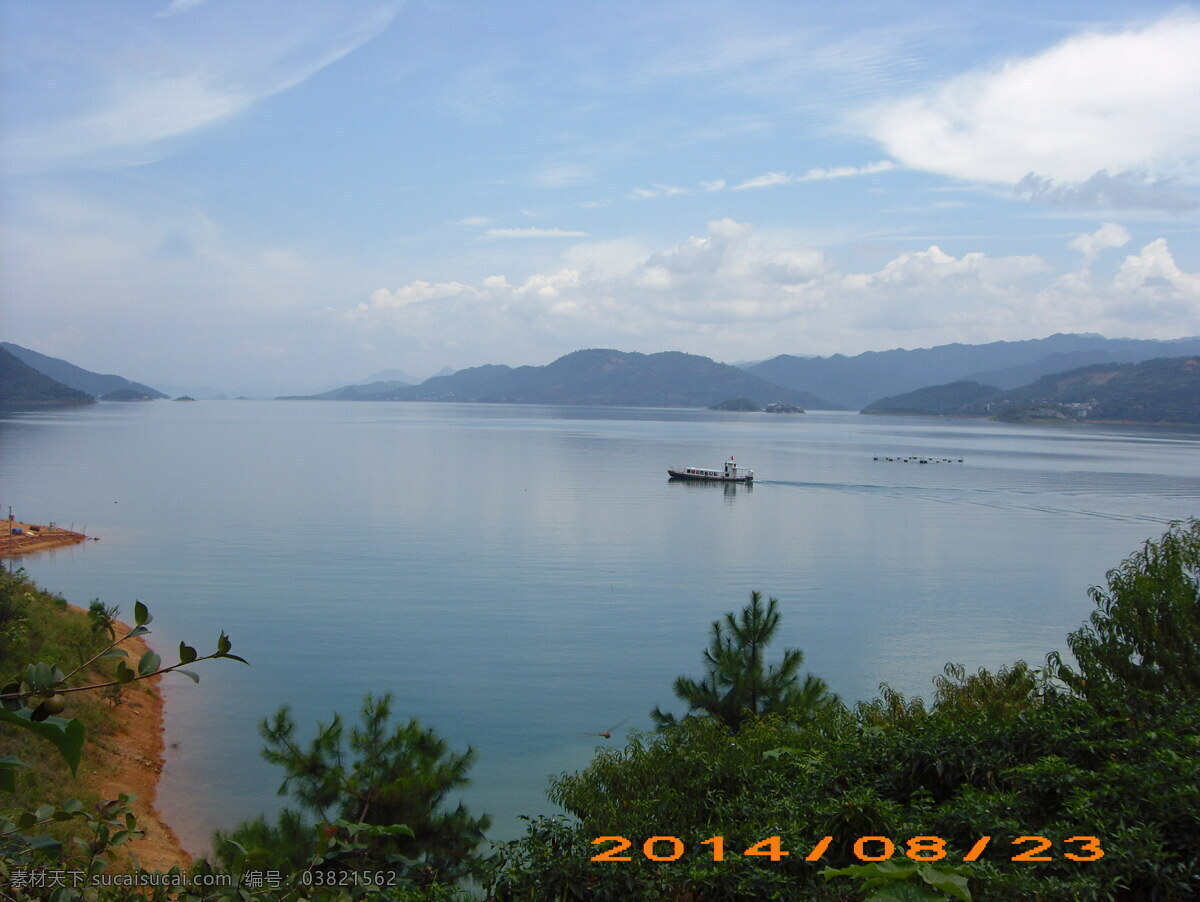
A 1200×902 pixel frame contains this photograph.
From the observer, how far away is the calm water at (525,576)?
71.3ft

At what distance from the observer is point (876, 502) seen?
60.2 metres

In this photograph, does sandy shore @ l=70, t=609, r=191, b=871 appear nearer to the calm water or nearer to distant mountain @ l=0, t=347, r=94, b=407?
the calm water

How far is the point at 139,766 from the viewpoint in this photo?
1764 cm

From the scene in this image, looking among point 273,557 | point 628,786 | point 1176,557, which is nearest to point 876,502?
point 273,557

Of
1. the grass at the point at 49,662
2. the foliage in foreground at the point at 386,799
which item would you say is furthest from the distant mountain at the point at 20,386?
the foliage in foreground at the point at 386,799

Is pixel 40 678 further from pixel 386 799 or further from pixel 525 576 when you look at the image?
pixel 525 576

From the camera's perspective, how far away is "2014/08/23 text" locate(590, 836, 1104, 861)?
15.4 ft

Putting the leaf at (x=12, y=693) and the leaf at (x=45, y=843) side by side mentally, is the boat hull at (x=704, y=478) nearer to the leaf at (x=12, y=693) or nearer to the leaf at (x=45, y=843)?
the leaf at (x=45, y=843)

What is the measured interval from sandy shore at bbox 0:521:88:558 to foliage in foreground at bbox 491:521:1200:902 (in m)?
39.0

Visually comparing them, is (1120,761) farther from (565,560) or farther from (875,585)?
(565,560)

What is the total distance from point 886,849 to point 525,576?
31.4 m

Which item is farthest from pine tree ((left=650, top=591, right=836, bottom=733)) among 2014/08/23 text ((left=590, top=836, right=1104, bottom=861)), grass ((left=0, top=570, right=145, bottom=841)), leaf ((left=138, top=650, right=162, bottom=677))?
leaf ((left=138, top=650, right=162, bottom=677))

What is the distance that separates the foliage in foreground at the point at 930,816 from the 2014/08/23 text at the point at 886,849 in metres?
0.02

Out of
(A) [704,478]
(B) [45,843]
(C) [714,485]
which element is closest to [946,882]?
(B) [45,843]
